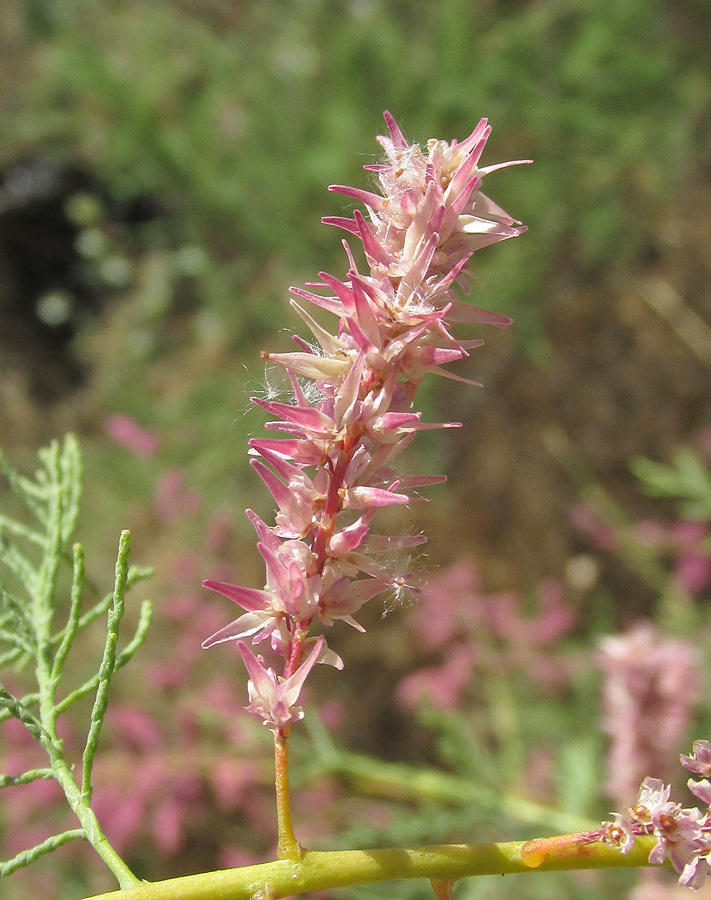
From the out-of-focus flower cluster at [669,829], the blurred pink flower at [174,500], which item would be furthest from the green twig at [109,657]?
the blurred pink flower at [174,500]

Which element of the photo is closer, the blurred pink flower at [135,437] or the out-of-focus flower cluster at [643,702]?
the out-of-focus flower cluster at [643,702]

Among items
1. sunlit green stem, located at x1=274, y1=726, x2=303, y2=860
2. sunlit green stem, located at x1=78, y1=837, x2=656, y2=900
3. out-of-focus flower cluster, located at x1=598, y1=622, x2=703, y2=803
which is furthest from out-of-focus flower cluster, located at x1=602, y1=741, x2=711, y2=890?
out-of-focus flower cluster, located at x1=598, y1=622, x2=703, y2=803

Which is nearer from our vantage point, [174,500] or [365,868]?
[365,868]

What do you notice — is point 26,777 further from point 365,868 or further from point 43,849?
point 365,868

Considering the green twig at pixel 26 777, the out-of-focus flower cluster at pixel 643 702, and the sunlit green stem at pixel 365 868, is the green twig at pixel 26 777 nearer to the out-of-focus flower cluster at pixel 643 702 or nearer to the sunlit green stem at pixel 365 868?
the sunlit green stem at pixel 365 868

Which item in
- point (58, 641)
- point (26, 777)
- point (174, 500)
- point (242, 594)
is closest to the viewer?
point (242, 594)

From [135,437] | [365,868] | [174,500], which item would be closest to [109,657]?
[365,868]

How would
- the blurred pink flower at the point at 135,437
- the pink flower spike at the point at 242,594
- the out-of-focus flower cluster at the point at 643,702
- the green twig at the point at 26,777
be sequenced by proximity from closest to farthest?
the pink flower spike at the point at 242,594, the green twig at the point at 26,777, the out-of-focus flower cluster at the point at 643,702, the blurred pink flower at the point at 135,437

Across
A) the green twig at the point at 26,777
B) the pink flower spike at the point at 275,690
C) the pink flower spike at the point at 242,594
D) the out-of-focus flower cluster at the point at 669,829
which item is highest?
the pink flower spike at the point at 242,594

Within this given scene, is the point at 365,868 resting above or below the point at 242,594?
below
